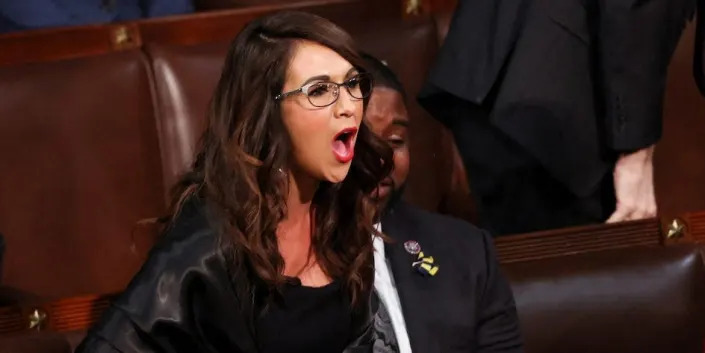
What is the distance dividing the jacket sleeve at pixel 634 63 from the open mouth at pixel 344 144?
55 cm

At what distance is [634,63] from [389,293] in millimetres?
509

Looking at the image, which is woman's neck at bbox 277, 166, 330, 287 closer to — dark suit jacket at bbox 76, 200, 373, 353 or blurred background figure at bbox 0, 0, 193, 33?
dark suit jacket at bbox 76, 200, 373, 353

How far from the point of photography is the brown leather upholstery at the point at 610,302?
1.60 meters

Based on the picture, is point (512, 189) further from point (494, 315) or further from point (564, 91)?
point (494, 315)

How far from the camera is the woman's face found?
4.25 feet

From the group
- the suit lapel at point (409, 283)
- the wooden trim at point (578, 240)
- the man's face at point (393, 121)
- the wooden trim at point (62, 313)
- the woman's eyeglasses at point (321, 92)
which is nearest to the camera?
the woman's eyeglasses at point (321, 92)

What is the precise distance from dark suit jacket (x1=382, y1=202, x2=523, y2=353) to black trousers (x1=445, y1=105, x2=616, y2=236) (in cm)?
36

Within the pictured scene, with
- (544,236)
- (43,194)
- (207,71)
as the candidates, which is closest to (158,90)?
(207,71)

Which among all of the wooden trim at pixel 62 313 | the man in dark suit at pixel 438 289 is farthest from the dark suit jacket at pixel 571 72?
the wooden trim at pixel 62 313

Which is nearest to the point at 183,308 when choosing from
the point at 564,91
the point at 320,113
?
the point at 320,113

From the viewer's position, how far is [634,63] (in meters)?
1.75

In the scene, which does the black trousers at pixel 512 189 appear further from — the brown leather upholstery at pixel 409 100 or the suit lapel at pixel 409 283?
the suit lapel at pixel 409 283

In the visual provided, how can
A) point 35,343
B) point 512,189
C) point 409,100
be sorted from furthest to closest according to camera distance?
point 409,100
point 512,189
point 35,343

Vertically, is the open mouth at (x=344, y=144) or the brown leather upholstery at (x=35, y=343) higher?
the open mouth at (x=344, y=144)
